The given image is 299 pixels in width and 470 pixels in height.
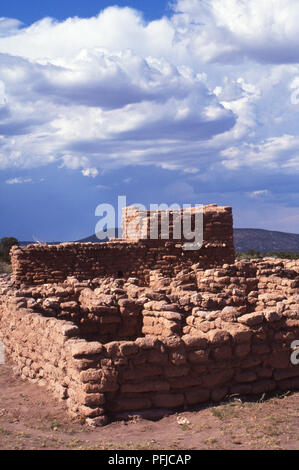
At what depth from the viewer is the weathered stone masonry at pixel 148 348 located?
25.2 ft

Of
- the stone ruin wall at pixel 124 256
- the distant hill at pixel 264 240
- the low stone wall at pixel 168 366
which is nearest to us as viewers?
the low stone wall at pixel 168 366

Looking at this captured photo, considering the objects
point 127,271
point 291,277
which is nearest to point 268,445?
point 291,277

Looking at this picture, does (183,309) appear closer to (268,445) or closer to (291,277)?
(268,445)

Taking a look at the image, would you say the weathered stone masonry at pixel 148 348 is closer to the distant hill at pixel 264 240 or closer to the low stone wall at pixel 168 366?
the low stone wall at pixel 168 366

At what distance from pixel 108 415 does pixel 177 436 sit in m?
1.08

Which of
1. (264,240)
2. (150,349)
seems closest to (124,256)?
(150,349)

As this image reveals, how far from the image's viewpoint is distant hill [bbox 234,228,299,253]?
277ft

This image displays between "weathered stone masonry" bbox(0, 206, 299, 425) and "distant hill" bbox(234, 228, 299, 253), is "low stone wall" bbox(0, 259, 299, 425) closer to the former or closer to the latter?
"weathered stone masonry" bbox(0, 206, 299, 425)

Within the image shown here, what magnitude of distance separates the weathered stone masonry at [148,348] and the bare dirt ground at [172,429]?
251mm

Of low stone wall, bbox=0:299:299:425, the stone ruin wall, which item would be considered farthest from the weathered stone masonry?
the stone ruin wall

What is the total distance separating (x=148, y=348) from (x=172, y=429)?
3.76 feet

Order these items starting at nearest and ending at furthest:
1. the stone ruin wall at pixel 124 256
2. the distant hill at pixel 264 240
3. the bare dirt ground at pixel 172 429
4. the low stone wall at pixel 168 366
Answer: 1. the bare dirt ground at pixel 172 429
2. the low stone wall at pixel 168 366
3. the stone ruin wall at pixel 124 256
4. the distant hill at pixel 264 240

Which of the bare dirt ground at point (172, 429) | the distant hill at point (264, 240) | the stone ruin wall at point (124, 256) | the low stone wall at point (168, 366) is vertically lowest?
the bare dirt ground at point (172, 429)

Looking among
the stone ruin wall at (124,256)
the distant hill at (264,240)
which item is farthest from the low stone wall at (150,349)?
the distant hill at (264,240)
